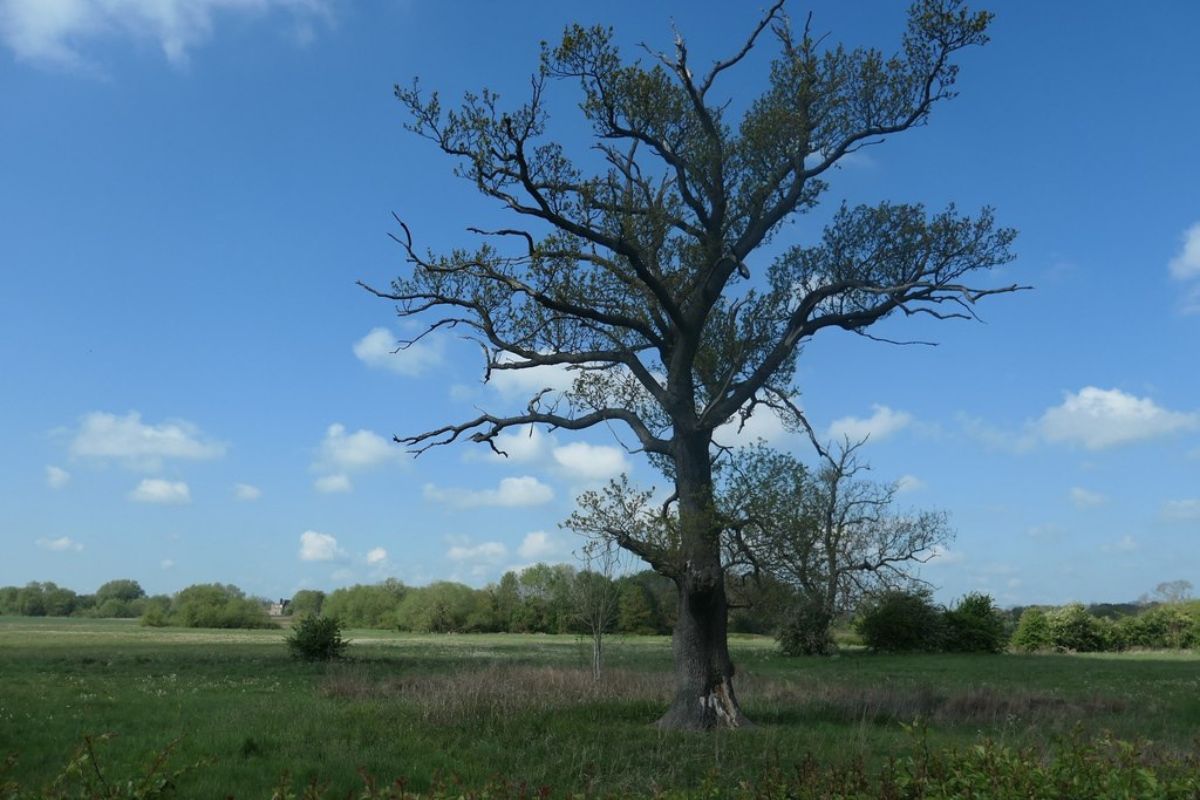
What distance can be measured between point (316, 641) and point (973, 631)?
1289 inches

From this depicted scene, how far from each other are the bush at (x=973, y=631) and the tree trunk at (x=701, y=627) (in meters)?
36.0

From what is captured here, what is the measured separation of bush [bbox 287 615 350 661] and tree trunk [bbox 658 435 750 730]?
2328 centimetres

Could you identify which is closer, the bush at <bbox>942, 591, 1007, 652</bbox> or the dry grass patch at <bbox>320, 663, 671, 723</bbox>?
the dry grass patch at <bbox>320, 663, 671, 723</bbox>

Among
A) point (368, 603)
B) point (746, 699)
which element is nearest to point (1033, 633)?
point (746, 699)

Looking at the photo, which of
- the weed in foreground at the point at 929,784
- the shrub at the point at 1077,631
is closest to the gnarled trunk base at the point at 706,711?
the weed in foreground at the point at 929,784

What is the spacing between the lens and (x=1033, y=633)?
51.6m

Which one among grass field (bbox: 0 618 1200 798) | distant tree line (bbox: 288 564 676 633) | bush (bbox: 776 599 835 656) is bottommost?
grass field (bbox: 0 618 1200 798)

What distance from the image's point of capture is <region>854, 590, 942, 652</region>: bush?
45094 millimetres

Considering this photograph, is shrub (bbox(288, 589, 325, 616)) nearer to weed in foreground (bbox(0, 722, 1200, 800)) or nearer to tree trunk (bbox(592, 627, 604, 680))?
tree trunk (bbox(592, 627, 604, 680))

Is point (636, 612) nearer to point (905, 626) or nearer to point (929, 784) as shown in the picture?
point (905, 626)

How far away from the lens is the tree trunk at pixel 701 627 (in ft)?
47.2

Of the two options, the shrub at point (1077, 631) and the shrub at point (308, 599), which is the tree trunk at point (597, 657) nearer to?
the shrub at point (1077, 631)

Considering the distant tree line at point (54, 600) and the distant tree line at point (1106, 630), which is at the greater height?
the distant tree line at point (54, 600)

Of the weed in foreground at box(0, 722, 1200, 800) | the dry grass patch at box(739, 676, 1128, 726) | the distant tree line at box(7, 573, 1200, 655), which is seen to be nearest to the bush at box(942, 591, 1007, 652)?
the distant tree line at box(7, 573, 1200, 655)
